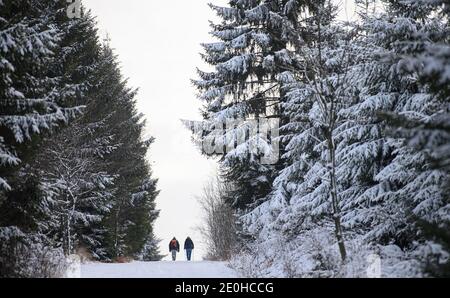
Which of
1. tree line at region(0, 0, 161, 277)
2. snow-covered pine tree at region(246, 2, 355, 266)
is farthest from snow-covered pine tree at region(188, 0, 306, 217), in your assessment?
tree line at region(0, 0, 161, 277)

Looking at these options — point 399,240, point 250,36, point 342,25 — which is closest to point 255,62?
point 250,36

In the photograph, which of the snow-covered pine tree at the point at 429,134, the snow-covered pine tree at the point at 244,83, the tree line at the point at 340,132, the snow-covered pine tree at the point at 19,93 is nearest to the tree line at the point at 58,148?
the snow-covered pine tree at the point at 19,93

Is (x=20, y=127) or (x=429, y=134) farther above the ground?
(x=20, y=127)

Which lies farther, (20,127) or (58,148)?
(58,148)

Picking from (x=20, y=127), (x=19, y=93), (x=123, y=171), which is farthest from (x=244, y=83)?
(x=123, y=171)

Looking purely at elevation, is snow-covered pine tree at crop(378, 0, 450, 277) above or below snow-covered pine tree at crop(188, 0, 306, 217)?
below

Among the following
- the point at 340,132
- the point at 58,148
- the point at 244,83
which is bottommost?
the point at 340,132

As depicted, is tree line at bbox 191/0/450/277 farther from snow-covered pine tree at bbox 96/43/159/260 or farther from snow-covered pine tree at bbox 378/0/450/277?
snow-covered pine tree at bbox 96/43/159/260

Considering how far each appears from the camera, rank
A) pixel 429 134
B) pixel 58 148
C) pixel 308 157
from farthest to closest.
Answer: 1. pixel 58 148
2. pixel 308 157
3. pixel 429 134

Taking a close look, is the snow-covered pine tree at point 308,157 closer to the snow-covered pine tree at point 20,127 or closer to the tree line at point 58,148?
the tree line at point 58,148

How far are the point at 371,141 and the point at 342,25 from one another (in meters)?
4.36

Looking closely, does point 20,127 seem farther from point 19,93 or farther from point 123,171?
point 123,171

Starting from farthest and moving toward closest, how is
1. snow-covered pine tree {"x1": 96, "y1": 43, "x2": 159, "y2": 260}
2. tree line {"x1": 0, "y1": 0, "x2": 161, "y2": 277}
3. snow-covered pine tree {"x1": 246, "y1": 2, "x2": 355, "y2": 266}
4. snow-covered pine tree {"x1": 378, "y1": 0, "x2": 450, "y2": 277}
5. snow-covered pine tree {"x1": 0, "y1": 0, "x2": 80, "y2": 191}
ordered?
snow-covered pine tree {"x1": 96, "y1": 43, "x2": 159, "y2": 260} → snow-covered pine tree {"x1": 246, "y1": 2, "x2": 355, "y2": 266} → tree line {"x1": 0, "y1": 0, "x2": 161, "y2": 277} → snow-covered pine tree {"x1": 0, "y1": 0, "x2": 80, "y2": 191} → snow-covered pine tree {"x1": 378, "y1": 0, "x2": 450, "y2": 277}
